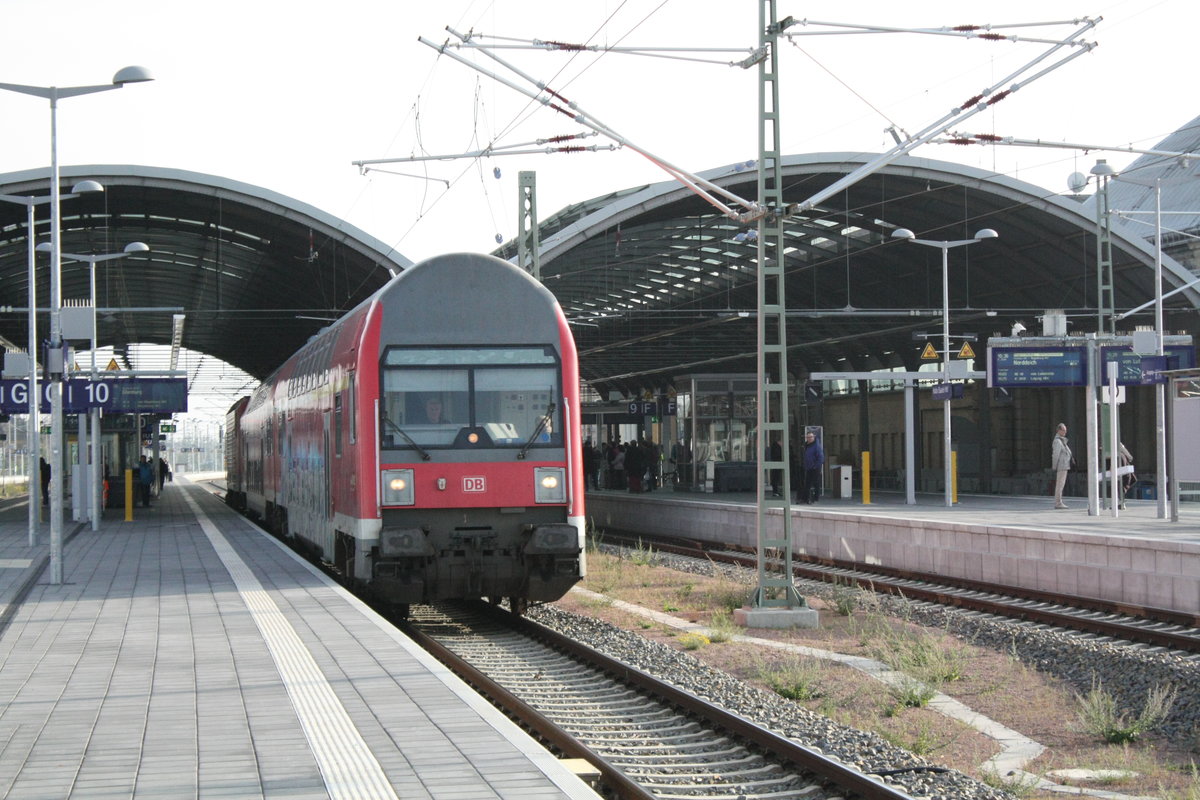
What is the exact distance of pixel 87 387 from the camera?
29.1 metres

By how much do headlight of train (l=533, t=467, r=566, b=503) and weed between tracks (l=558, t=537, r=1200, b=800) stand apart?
1848 mm

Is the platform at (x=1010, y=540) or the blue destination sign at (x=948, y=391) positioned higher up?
the blue destination sign at (x=948, y=391)

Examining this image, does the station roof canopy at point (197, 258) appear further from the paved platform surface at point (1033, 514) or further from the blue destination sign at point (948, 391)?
the blue destination sign at point (948, 391)

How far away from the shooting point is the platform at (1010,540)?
50.2 feet

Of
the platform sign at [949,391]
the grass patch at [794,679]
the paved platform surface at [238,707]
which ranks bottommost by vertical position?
the grass patch at [794,679]

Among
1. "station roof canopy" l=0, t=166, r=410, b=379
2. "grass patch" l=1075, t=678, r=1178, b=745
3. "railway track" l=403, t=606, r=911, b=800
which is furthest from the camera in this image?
"station roof canopy" l=0, t=166, r=410, b=379

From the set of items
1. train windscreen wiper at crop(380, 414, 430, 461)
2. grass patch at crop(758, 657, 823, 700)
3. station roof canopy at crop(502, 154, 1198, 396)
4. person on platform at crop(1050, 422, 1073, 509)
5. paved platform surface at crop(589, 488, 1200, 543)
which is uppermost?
station roof canopy at crop(502, 154, 1198, 396)

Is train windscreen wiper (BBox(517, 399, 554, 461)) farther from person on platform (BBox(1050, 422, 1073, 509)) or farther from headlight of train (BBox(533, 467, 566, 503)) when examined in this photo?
person on platform (BBox(1050, 422, 1073, 509))

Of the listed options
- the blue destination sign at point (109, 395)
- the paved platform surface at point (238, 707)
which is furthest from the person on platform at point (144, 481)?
the paved platform surface at point (238, 707)

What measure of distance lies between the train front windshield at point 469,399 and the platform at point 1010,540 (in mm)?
6713

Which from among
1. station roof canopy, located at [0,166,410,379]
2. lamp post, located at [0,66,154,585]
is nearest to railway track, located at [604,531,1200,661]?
station roof canopy, located at [0,166,410,379]

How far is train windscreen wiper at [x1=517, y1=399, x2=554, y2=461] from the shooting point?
13766 mm

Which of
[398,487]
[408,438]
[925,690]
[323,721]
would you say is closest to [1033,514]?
[408,438]

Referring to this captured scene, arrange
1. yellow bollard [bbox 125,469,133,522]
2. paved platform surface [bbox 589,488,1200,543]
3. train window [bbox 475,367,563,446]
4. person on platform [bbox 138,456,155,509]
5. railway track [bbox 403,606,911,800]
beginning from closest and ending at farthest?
railway track [bbox 403,606,911,800]
train window [bbox 475,367,563,446]
paved platform surface [bbox 589,488,1200,543]
yellow bollard [bbox 125,469,133,522]
person on platform [bbox 138,456,155,509]
